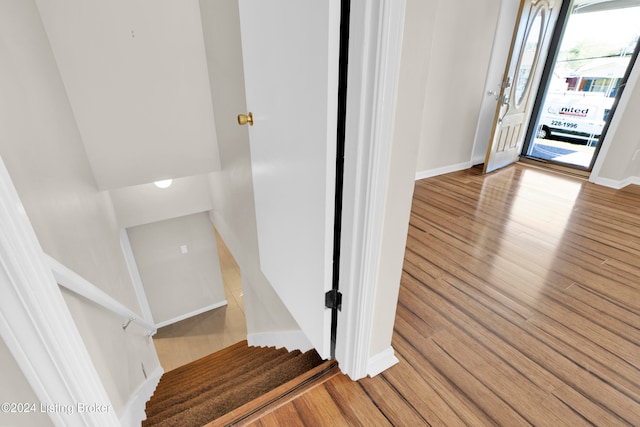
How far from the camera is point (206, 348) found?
4652 millimetres

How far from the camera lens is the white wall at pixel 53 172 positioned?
112 centimetres

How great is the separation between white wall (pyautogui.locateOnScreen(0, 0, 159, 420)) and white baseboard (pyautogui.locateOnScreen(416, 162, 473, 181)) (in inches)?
127

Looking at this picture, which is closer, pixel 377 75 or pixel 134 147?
pixel 377 75

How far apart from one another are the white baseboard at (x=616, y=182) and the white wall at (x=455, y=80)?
1.43 meters

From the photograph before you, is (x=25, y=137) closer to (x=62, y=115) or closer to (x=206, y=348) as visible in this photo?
(x=62, y=115)

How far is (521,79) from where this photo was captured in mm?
3783

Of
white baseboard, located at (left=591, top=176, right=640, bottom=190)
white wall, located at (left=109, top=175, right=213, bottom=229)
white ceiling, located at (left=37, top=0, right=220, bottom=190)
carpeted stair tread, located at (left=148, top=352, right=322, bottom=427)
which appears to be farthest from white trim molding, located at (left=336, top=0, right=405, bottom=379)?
white baseboard, located at (left=591, top=176, right=640, bottom=190)

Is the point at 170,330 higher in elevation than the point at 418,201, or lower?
lower

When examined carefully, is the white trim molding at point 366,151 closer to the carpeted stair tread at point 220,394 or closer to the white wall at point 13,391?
the carpeted stair tread at point 220,394

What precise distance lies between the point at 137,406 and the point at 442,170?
380 centimetres

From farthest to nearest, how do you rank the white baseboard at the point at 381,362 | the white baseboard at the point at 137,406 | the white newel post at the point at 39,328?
the white baseboard at the point at 137,406, the white baseboard at the point at 381,362, the white newel post at the point at 39,328

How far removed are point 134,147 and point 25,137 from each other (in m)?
1.47

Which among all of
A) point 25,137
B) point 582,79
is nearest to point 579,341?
point 25,137

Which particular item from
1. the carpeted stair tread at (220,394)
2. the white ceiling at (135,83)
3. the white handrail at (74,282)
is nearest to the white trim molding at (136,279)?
the white ceiling at (135,83)
